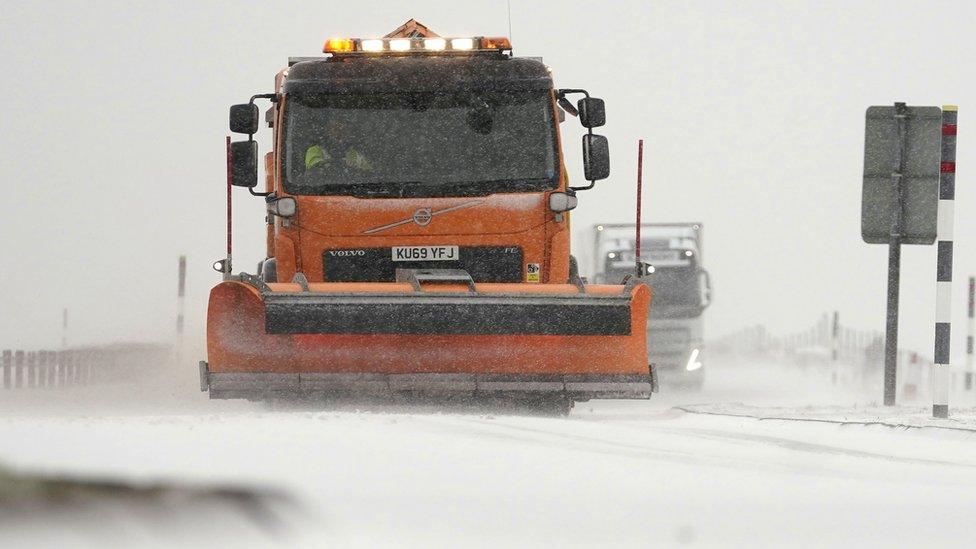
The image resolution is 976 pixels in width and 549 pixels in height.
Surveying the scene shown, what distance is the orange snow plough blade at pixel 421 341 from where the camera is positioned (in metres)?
9.42

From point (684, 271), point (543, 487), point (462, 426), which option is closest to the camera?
point (543, 487)

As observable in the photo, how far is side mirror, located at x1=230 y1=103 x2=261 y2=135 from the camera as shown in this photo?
1112cm

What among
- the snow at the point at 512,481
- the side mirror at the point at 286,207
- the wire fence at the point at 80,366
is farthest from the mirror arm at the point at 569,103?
the wire fence at the point at 80,366

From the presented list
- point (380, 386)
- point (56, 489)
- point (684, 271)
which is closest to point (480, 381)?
point (380, 386)

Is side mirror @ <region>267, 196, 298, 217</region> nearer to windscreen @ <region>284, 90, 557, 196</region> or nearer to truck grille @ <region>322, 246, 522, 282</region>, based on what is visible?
windscreen @ <region>284, 90, 557, 196</region>

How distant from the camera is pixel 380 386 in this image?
371 inches

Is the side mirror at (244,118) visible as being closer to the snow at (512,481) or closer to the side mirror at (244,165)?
the side mirror at (244,165)

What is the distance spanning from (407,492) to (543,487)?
51 centimetres

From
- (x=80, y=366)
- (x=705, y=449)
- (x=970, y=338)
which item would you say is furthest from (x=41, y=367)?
(x=705, y=449)

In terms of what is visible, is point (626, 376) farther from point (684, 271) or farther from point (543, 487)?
point (684, 271)

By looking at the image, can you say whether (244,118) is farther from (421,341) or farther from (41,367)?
(41,367)

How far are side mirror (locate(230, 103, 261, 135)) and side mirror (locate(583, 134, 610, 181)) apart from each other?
2.50 metres

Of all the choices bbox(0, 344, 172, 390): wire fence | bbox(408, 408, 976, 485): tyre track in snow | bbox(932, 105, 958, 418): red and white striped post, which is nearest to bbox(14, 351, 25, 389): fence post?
bbox(0, 344, 172, 390): wire fence

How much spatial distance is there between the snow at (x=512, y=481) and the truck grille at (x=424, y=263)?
4.48 m
